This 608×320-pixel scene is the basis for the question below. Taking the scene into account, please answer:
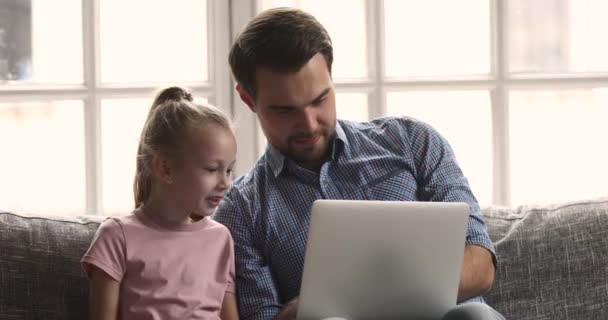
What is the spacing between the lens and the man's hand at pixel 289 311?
2.20 m

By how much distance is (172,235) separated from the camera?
2254 mm

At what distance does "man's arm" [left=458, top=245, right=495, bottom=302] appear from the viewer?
2205 mm

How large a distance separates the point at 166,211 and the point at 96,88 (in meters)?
1.06

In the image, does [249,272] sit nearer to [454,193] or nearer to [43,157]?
[454,193]

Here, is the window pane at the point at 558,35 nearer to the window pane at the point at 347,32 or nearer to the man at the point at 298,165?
the window pane at the point at 347,32

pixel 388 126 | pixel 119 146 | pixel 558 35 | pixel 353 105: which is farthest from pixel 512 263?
pixel 119 146

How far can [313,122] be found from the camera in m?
2.34

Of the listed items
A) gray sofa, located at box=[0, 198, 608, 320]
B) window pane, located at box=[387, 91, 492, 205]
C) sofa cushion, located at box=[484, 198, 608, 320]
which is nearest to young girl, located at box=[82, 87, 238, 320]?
gray sofa, located at box=[0, 198, 608, 320]

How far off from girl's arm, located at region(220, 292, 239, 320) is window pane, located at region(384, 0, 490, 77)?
117 cm

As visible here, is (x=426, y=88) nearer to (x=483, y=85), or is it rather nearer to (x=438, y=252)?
(x=483, y=85)

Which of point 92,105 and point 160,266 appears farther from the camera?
point 92,105

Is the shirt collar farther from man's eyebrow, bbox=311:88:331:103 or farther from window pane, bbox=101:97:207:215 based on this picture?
window pane, bbox=101:97:207:215

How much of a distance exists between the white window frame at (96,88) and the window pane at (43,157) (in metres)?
0.04

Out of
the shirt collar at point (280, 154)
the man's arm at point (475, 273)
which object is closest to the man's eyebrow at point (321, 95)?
the shirt collar at point (280, 154)
